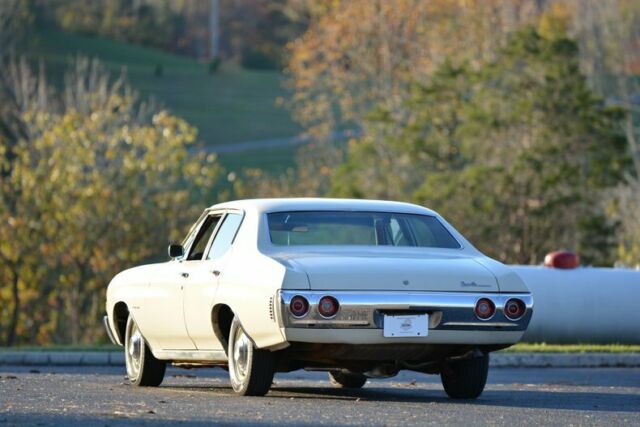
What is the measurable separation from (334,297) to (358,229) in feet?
4.99

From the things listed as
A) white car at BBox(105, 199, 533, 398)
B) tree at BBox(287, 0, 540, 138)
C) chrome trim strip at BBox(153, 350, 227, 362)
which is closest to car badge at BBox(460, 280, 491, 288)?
white car at BBox(105, 199, 533, 398)

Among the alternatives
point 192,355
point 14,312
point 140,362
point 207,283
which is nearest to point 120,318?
point 140,362

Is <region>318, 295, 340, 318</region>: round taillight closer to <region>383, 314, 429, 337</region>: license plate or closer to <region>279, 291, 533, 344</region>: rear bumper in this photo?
<region>279, 291, 533, 344</region>: rear bumper

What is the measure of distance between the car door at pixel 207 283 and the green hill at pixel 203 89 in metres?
64.8

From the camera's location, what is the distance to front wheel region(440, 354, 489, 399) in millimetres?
11727

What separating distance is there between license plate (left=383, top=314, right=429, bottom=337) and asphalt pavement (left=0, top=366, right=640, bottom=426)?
0.50 m

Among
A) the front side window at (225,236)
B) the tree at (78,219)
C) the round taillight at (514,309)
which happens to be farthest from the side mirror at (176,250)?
the tree at (78,219)

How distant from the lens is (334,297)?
10641mm

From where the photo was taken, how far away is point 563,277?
21.5m

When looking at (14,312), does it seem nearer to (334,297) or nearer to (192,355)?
(192,355)

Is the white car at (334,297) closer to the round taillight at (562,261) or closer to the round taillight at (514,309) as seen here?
the round taillight at (514,309)

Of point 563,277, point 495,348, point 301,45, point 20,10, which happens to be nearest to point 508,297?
point 495,348

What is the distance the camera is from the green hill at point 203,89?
86.4 meters

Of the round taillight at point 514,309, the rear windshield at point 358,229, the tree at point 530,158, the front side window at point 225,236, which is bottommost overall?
the tree at point 530,158
